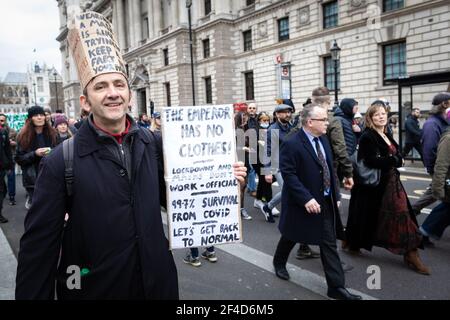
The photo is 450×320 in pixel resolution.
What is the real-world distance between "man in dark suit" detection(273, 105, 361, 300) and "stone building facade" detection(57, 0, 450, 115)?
10163 millimetres

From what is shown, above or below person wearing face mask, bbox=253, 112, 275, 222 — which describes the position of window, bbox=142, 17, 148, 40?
above

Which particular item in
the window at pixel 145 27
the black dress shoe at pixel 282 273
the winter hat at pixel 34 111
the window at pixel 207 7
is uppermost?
the window at pixel 145 27

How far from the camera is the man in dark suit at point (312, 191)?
3.95m

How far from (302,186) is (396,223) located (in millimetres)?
1419

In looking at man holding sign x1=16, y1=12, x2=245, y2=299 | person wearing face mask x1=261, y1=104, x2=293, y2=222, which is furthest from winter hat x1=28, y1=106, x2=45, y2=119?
man holding sign x1=16, y1=12, x2=245, y2=299

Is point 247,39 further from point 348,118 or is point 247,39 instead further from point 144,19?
point 348,118

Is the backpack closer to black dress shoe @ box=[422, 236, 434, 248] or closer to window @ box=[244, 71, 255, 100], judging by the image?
black dress shoe @ box=[422, 236, 434, 248]

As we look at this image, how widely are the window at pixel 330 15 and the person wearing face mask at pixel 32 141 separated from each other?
22813 millimetres

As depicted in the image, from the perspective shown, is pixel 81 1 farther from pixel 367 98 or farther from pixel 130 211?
pixel 130 211

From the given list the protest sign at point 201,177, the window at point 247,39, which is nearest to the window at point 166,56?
the window at point 247,39

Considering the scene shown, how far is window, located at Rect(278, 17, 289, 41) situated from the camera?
96.0ft

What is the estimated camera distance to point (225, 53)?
34.7 m

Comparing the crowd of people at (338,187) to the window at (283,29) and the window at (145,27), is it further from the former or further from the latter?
the window at (145,27)

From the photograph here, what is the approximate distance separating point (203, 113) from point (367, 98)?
22808 mm
